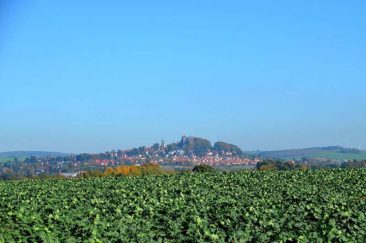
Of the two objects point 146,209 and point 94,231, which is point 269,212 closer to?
point 146,209

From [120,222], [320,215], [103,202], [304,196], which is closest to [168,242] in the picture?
[120,222]

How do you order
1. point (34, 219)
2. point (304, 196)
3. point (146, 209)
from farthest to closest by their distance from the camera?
1. point (304, 196)
2. point (146, 209)
3. point (34, 219)

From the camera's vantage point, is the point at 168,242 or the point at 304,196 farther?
the point at 304,196

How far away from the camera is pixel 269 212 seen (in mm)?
18297

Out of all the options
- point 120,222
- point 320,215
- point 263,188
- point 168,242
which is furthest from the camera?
point 263,188

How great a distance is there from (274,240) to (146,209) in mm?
7932

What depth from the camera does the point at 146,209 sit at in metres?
21.0

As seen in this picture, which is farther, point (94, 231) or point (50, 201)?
point (50, 201)

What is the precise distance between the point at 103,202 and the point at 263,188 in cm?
1181

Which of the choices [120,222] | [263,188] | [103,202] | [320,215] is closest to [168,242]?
[120,222]

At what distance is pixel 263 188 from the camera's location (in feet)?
110

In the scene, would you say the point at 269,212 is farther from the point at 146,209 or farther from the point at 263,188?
the point at 263,188

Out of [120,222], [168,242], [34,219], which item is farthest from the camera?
[34,219]

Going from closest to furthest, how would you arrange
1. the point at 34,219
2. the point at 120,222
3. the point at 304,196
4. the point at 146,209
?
the point at 120,222 → the point at 34,219 → the point at 146,209 → the point at 304,196
